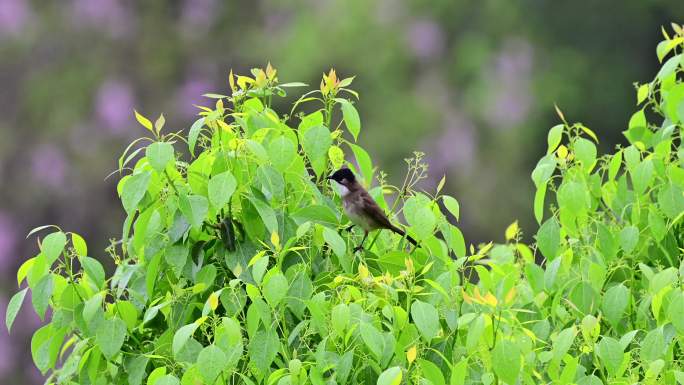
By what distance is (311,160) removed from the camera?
3.11 m

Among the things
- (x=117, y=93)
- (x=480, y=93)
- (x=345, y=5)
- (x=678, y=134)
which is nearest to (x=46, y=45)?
(x=117, y=93)

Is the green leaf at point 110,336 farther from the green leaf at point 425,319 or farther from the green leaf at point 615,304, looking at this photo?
the green leaf at point 615,304

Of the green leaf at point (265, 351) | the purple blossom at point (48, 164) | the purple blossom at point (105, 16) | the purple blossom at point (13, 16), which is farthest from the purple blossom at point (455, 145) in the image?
the green leaf at point (265, 351)

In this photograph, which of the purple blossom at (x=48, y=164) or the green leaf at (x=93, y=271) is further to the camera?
the purple blossom at (x=48, y=164)

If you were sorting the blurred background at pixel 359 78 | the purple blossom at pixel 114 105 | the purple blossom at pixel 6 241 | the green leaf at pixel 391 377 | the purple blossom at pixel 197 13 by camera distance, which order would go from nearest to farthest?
the green leaf at pixel 391 377 < the purple blossom at pixel 6 241 < the blurred background at pixel 359 78 < the purple blossom at pixel 114 105 < the purple blossom at pixel 197 13

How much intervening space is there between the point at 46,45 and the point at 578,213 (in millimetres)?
13869

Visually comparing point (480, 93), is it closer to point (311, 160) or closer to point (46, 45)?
point (46, 45)

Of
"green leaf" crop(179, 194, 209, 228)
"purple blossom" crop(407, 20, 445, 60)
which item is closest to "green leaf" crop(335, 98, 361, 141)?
"green leaf" crop(179, 194, 209, 228)

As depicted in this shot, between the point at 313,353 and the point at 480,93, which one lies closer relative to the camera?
the point at 313,353

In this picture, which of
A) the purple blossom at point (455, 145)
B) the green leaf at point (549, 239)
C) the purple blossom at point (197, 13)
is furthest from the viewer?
the purple blossom at point (197, 13)

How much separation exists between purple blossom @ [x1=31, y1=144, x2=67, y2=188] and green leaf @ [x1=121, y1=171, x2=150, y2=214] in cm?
1292

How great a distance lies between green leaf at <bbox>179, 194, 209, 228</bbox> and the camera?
2.94m

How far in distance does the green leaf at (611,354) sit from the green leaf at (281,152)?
2.78 ft

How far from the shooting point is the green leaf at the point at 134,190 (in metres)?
2.95
